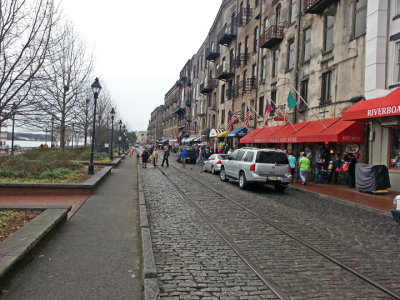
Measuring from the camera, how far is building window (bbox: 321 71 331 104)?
18.0 m

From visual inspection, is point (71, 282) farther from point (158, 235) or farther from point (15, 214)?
point (15, 214)

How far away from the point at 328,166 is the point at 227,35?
2360cm

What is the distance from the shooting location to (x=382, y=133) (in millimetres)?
14000

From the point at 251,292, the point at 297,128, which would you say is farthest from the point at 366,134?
the point at 251,292

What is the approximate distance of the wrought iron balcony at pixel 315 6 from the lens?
58.8ft

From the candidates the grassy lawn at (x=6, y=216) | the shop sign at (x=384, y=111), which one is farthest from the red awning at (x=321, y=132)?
the grassy lawn at (x=6, y=216)

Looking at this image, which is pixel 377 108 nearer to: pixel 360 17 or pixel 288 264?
pixel 360 17

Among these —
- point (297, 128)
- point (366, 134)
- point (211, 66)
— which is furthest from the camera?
point (211, 66)

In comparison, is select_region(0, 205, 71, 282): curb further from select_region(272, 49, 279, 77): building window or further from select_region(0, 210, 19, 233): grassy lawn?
select_region(272, 49, 279, 77): building window

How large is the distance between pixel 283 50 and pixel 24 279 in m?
23.2

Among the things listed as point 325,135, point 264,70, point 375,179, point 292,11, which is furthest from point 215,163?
point 292,11

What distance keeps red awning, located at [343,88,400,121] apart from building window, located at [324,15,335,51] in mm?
5604

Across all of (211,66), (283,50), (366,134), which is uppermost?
(211,66)

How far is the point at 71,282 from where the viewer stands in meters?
3.91
